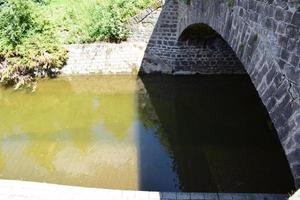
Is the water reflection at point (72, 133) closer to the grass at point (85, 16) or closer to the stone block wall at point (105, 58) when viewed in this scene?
the stone block wall at point (105, 58)

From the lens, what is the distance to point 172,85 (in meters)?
13.5

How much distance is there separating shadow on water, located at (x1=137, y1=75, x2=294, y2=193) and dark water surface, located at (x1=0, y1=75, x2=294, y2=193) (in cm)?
2

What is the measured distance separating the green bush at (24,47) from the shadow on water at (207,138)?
336 centimetres

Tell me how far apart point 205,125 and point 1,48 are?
7.80 m

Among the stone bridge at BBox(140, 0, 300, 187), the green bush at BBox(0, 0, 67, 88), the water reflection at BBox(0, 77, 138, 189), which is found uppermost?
the stone bridge at BBox(140, 0, 300, 187)

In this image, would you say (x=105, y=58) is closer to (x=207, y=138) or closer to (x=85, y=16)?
(x=85, y=16)

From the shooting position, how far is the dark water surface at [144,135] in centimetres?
840

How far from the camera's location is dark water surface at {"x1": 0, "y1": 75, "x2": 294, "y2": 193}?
8398 mm

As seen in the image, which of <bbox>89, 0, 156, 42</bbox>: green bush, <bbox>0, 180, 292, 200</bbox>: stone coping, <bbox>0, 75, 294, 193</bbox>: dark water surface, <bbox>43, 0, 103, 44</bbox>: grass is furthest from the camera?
<bbox>43, 0, 103, 44</bbox>: grass

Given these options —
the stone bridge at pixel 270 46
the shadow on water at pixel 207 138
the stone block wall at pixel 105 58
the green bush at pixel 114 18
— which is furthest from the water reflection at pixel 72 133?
the stone bridge at pixel 270 46

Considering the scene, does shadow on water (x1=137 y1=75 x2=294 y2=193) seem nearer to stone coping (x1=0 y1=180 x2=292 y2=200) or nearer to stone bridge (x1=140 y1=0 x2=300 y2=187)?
stone coping (x1=0 y1=180 x2=292 y2=200)

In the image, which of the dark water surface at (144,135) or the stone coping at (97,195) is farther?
Answer: the dark water surface at (144,135)

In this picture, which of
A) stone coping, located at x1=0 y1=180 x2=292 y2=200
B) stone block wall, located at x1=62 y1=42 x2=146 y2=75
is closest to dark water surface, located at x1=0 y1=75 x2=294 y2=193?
stone block wall, located at x1=62 y1=42 x2=146 y2=75

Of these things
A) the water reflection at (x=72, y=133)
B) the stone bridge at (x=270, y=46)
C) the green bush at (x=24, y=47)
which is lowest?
the water reflection at (x=72, y=133)
